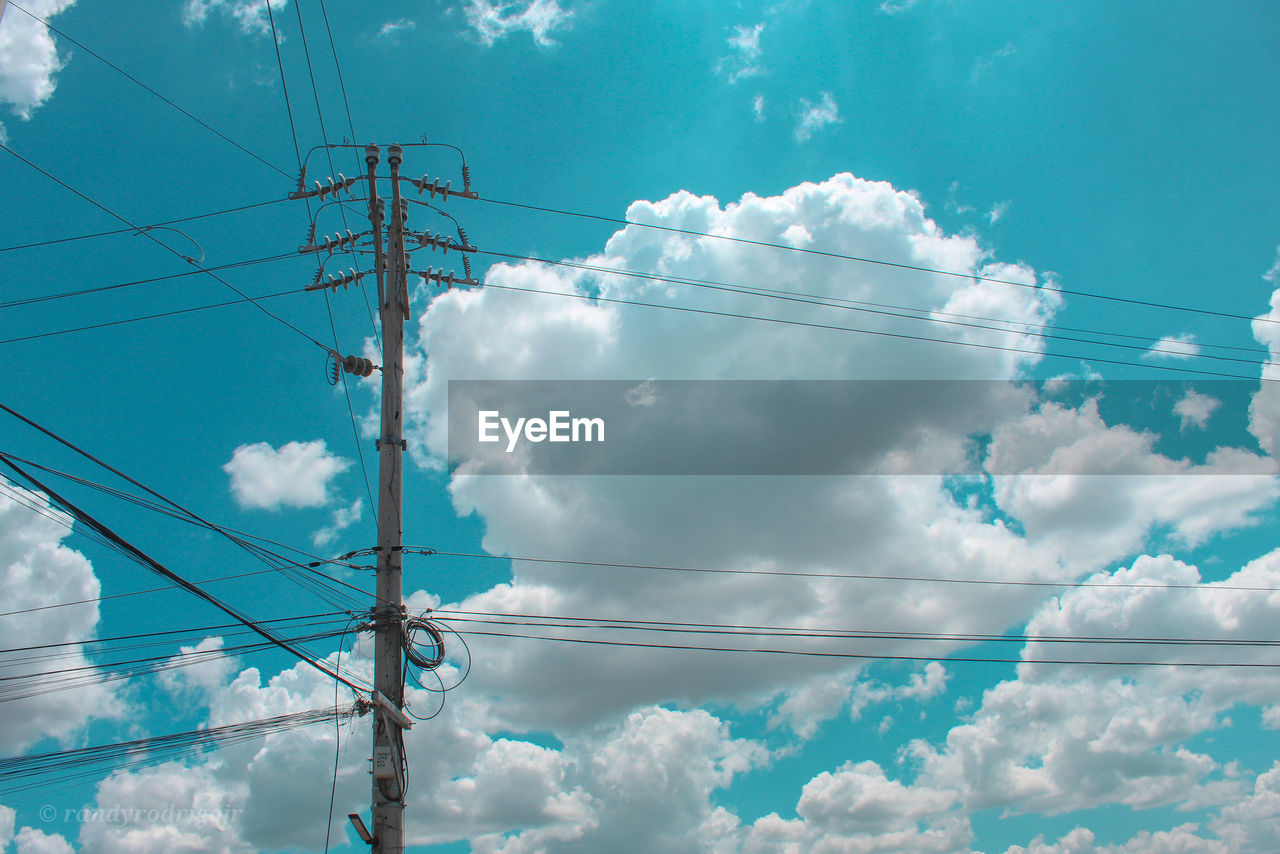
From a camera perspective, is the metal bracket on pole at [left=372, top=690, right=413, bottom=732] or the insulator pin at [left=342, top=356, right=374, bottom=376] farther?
the insulator pin at [left=342, top=356, right=374, bottom=376]

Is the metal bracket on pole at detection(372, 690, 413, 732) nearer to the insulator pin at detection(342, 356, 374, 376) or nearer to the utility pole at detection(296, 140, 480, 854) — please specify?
the utility pole at detection(296, 140, 480, 854)

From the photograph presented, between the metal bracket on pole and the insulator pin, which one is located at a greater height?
the insulator pin

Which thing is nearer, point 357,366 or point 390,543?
point 390,543

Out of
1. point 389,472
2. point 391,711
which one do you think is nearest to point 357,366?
point 389,472

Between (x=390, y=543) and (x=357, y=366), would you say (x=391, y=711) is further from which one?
(x=357, y=366)

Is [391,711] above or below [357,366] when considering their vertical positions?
below

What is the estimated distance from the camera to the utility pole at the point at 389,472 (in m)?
13.7

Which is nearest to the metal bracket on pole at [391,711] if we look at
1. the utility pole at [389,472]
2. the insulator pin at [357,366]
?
the utility pole at [389,472]

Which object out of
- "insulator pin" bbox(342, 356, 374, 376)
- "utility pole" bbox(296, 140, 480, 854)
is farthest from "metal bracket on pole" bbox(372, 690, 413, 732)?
"insulator pin" bbox(342, 356, 374, 376)

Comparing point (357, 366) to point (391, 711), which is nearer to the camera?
point (391, 711)

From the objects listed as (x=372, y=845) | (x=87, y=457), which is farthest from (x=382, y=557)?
(x=87, y=457)

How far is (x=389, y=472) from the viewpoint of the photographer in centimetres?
1549

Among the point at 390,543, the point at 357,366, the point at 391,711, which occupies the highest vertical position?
the point at 357,366

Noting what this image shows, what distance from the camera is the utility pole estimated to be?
1369 cm
